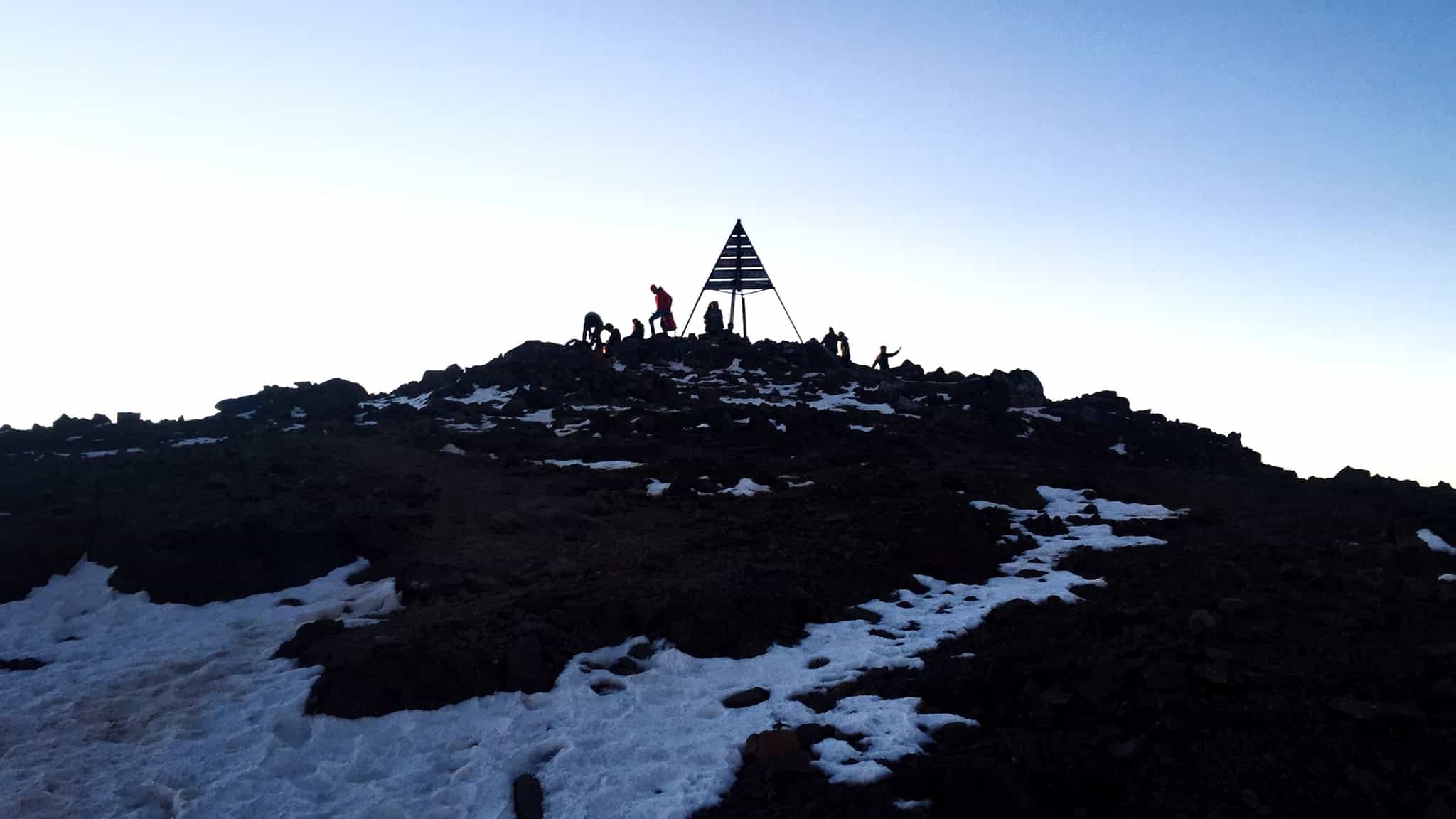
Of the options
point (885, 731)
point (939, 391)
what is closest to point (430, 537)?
point (885, 731)

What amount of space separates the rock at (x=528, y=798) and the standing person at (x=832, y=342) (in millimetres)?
32000

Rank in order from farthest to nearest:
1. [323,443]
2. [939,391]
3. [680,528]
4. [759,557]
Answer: [939,391] < [323,443] < [680,528] < [759,557]

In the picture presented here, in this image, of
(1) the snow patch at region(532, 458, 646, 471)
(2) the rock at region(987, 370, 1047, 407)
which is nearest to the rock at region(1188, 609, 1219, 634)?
(1) the snow patch at region(532, 458, 646, 471)

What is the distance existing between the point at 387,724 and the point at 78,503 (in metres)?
9.87

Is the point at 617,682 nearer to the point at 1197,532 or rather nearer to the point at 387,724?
the point at 387,724

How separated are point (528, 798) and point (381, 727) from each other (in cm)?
208

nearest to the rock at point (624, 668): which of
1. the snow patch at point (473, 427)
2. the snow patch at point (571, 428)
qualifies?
the snow patch at point (571, 428)

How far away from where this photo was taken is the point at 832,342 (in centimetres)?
3922

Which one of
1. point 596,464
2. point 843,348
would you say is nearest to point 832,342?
point 843,348

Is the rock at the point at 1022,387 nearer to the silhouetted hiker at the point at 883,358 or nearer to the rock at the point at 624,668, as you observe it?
the silhouetted hiker at the point at 883,358

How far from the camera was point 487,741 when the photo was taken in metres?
8.45

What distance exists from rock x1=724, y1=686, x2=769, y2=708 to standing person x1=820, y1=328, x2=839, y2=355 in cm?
3025

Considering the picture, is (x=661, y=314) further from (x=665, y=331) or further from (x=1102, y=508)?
(x=1102, y=508)

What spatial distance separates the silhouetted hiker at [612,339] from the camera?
→ 36500mm
